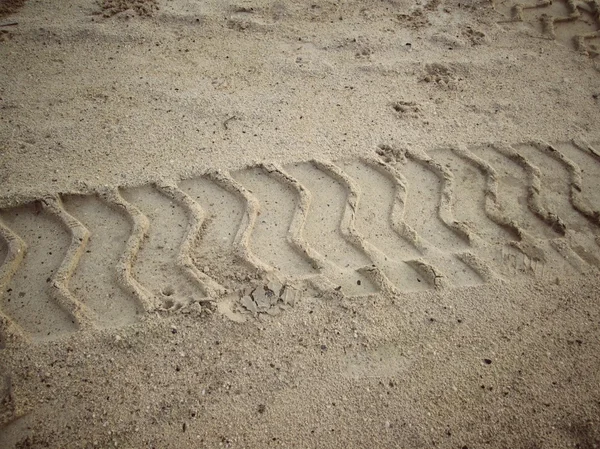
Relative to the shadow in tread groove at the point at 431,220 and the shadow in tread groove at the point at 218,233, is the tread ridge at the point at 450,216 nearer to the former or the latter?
the shadow in tread groove at the point at 431,220

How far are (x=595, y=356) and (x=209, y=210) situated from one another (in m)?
1.90

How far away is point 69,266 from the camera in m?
→ 1.92

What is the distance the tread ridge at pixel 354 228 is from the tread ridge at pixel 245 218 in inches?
17.4

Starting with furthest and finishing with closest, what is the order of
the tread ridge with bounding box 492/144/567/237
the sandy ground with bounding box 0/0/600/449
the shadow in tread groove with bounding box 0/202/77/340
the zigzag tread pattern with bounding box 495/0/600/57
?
the zigzag tread pattern with bounding box 495/0/600/57, the tread ridge with bounding box 492/144/567/237, the shadow in tread groove with bounding box 0/202/77/340, the sandy ground with bounding box 0/0/600/449

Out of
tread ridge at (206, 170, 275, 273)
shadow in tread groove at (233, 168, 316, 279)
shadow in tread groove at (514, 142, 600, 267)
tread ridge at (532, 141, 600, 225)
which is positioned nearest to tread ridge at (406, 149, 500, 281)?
shadow in tread groove at (514, 142, 600, 267)

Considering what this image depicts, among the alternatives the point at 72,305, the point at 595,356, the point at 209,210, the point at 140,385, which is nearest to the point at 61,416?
the point at 140,385

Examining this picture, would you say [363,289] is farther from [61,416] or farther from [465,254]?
[61,416]

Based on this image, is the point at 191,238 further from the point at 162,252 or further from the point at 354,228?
the point at 354,228

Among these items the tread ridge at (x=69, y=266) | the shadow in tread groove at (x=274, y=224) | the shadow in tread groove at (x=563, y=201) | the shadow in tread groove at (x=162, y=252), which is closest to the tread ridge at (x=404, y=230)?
the shadow in tread groove at (x=274, y=224)

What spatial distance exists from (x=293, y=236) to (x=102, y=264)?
2.98 ft

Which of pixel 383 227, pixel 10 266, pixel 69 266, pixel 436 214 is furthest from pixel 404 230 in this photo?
pixel 10 266

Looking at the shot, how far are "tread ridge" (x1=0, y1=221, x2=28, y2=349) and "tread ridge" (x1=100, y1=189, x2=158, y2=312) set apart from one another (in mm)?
423

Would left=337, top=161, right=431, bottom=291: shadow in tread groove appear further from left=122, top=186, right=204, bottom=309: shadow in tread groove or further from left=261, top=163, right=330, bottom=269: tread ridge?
left=122, top=186, right=204, bottom=309: shadow in tread groove

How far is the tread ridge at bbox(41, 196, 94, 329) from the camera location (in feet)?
5.82
